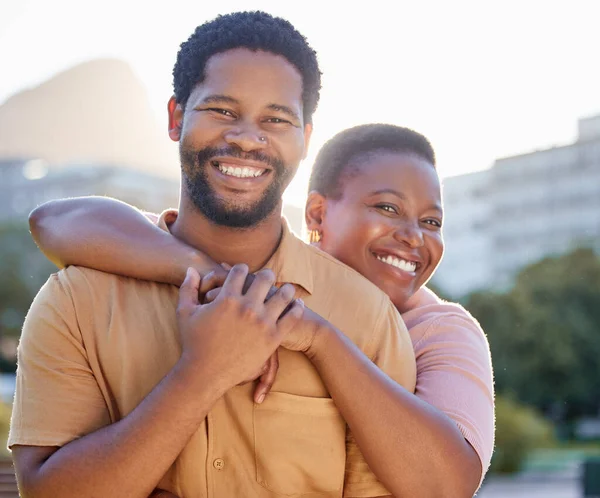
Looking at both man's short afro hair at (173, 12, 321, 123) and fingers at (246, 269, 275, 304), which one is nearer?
fingers at (246, 269, 275, 304)

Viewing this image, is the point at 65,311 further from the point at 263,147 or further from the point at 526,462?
the point at 526,462

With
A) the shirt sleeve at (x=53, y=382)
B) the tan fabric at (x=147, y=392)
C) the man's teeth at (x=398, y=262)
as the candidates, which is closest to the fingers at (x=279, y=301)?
the tan fabric at (x=147, y=392)

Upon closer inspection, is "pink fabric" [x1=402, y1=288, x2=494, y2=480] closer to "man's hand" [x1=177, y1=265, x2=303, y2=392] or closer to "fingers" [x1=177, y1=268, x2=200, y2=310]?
"man's hand" [x1=177, y1=265, x2=303, y2=392]

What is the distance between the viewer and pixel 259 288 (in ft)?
8.49

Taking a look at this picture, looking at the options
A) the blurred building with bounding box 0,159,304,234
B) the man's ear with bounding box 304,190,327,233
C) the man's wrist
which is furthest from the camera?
the blurred building with bounding box 0,159,304,234

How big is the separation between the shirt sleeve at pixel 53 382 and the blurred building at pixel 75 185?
A: 9067 centimetres

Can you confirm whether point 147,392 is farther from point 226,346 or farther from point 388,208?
point 388,208

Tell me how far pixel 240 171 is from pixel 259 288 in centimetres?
46

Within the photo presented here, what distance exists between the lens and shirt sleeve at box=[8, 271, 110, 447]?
2.65m

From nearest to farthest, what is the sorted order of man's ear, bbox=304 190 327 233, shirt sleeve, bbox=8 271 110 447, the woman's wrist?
shirt sleeve, bbox=8 271 110 447 < the woman's wrist < man's ear, bbox=304 190 327 233

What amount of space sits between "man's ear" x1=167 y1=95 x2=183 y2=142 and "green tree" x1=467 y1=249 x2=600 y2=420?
129 feet

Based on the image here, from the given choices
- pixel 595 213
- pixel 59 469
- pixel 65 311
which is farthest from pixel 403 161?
pixel 595 213

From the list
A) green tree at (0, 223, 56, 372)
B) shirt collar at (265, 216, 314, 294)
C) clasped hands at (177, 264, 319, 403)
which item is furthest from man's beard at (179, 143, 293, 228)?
green tree at (0, 223, 56, 372)

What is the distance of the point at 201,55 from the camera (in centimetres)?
305
